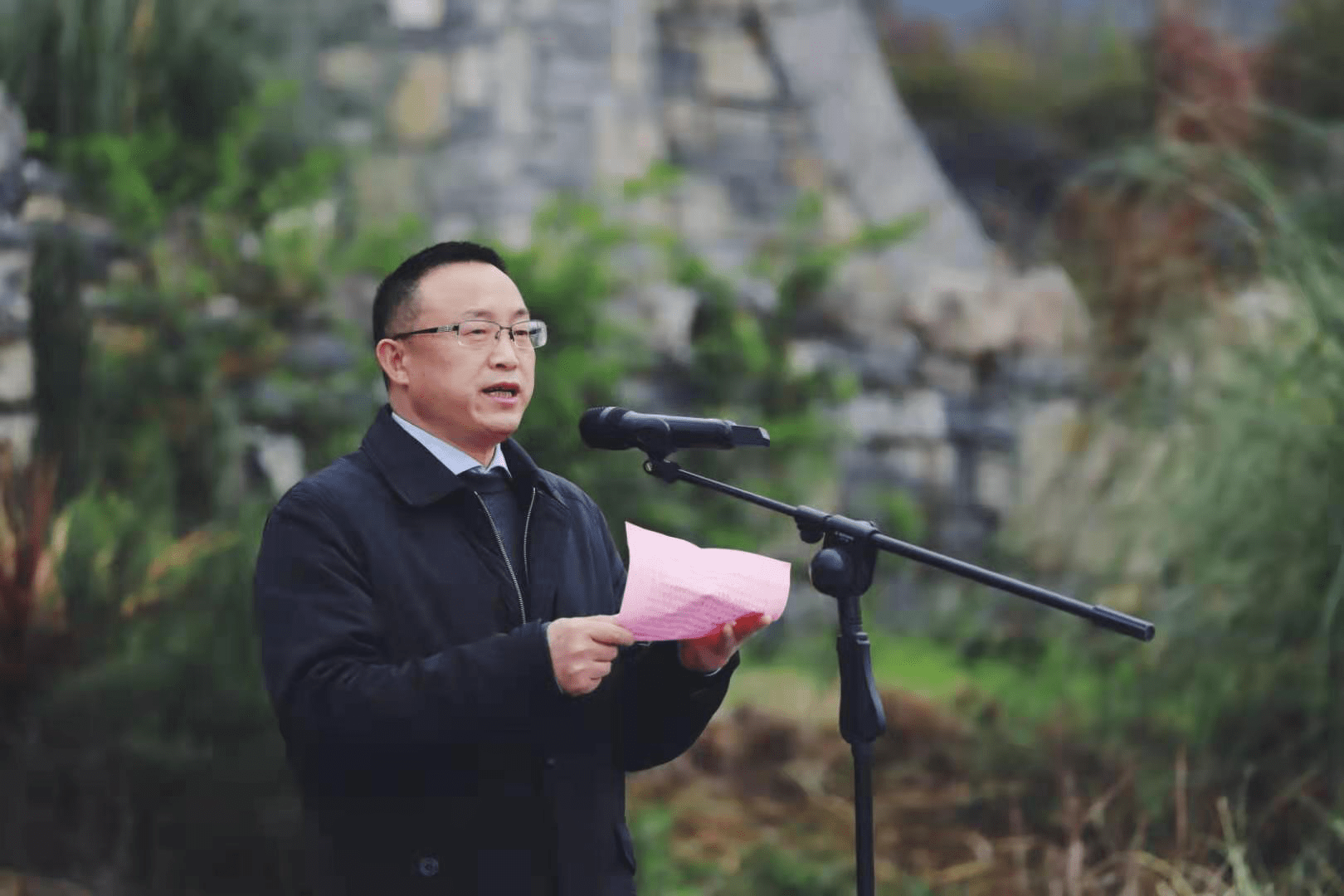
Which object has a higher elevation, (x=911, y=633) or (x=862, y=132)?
(x=862, y=132)

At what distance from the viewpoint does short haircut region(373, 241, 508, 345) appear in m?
2.21

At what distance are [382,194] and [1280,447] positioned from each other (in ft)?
16.4

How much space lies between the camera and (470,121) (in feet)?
27.8

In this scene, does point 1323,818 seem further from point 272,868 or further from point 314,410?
point 314,410

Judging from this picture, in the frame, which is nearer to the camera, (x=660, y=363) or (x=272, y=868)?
(x=272, y=868)

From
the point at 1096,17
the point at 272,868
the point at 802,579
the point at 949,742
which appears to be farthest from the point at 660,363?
the point at 1096,17

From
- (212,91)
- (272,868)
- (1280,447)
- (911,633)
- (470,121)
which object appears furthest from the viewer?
(470,121)

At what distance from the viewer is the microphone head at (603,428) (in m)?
2.18

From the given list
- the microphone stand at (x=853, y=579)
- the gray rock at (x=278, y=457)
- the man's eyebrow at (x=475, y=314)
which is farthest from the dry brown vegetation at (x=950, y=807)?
the man's eyebrow at (x=475, y=314)

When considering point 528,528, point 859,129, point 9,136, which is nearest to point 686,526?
point 9,136

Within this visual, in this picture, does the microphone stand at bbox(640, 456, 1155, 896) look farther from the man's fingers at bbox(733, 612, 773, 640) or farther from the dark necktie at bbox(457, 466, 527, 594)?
the dark necktie at bbox(457, 466, 527, 594)

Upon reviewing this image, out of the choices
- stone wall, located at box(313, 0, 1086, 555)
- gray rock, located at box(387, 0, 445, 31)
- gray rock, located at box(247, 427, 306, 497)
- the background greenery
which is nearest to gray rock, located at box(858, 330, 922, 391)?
stone wall, located at box(313, 0, 1086, 555)

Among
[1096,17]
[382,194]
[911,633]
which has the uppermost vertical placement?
[1096,17]

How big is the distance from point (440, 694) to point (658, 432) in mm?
456
